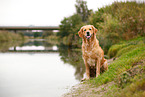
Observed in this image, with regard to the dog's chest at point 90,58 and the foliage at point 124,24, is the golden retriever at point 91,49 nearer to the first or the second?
the dog's chest at point 90,58

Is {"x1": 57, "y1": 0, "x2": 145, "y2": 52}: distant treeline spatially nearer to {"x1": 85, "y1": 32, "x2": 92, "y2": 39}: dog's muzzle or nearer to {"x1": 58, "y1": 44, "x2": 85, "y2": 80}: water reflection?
{"x1": 58, "y1": 44, "x2": 85, "y2": 80}: water reflection

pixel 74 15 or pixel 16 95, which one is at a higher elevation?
pixel 74 15

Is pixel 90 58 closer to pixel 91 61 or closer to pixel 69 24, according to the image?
pixel 91 61

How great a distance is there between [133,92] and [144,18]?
1048cm

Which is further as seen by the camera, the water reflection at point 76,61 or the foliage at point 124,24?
the foliage at point 124,24

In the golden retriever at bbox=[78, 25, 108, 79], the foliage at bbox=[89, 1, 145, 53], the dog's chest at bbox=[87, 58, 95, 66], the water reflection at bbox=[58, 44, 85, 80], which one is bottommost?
the water reflection at bbox=[58, 44, 85, 80]

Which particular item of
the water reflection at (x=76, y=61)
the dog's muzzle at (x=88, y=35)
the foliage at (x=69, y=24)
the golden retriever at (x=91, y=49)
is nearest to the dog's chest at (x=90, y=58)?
the golden retriever at (x=91, y=49)

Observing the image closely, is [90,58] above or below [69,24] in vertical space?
below

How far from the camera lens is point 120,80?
432cm

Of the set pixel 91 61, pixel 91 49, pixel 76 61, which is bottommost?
pixel 76 61

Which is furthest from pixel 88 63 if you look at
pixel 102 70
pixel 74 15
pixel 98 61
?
pixel 74 15

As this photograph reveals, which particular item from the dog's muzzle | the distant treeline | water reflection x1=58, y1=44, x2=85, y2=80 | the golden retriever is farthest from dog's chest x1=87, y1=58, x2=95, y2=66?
the distant treeline

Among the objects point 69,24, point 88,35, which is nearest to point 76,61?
point 88,35

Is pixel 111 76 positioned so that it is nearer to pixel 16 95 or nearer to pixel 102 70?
pixel 102 70
